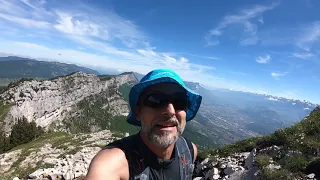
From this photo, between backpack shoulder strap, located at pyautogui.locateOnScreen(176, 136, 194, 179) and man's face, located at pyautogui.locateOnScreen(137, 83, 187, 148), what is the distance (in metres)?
0.54

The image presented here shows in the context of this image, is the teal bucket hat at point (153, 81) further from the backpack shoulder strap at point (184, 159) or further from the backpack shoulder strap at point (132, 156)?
the backpack shoulder strap at point (184, 159)

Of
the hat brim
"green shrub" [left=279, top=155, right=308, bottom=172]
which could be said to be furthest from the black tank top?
"green shrub" [left=279, top=155, right=308, bottom=172]

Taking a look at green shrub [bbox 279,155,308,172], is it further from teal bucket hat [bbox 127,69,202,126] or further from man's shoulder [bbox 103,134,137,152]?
man's shoulder [bbox 103,134,137,152]

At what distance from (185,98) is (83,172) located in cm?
2002

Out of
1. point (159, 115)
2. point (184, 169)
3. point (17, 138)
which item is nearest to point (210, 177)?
point (184, 169)

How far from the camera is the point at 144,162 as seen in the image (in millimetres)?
3947

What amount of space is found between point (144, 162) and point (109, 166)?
0.68m

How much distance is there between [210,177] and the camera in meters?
13.1

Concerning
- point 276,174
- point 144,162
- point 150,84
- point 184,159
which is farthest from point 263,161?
point 150,84

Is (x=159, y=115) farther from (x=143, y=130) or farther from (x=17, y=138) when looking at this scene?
(x=17, y=138)

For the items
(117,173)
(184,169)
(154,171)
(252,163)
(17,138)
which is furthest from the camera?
(17,138)

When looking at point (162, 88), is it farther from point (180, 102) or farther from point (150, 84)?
point (180, 102)

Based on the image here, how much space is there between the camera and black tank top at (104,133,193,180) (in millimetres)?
3801

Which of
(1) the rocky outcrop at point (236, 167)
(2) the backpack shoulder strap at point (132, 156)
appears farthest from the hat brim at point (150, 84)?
(1) the rocky outcrop at point (236, 167)
